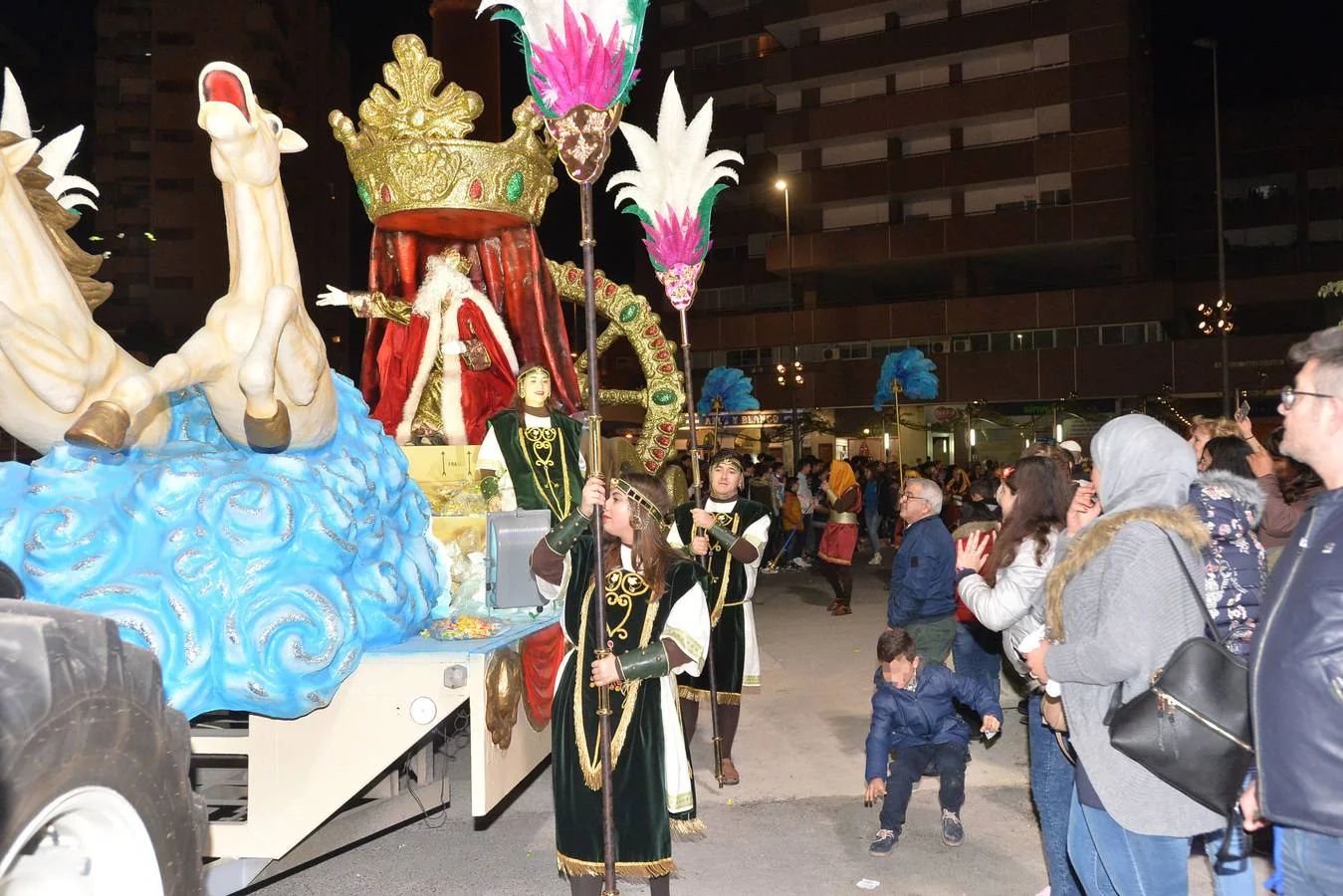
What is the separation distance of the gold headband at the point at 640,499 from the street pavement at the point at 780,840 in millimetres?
1758

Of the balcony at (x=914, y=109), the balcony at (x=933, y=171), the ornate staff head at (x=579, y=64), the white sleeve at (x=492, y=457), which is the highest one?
the balcony at (x=914, y=109)

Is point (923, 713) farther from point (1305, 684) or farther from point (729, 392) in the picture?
point (729, 392)

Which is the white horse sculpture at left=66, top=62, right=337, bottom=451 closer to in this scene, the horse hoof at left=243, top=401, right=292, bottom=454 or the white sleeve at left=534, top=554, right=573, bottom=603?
the horse hoof at left=243, top=401, right=292, bottom=454

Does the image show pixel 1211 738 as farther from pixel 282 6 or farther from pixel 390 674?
pixel 282 6

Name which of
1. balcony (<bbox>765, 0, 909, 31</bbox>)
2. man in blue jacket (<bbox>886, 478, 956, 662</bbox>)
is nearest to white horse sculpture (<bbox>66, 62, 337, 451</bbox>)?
man in blue jacket (<bbox>886, 478, 956, 662</bbox>)

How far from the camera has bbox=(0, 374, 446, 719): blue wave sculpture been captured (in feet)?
11.3

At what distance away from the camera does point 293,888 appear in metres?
4.56

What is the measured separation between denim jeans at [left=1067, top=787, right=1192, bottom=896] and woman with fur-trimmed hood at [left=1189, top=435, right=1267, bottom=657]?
841 millimetres

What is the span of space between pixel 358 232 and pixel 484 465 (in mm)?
24914

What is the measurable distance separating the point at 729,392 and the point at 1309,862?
1450 centimetres

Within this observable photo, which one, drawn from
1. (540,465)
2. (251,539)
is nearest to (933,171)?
(540,465)

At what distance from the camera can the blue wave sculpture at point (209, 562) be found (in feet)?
11.3

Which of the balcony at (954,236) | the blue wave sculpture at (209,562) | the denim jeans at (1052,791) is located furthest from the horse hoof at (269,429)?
the balcony at (954,236)

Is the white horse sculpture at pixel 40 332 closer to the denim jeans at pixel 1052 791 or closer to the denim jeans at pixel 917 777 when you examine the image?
the denim jeans at pixel 1052 791
